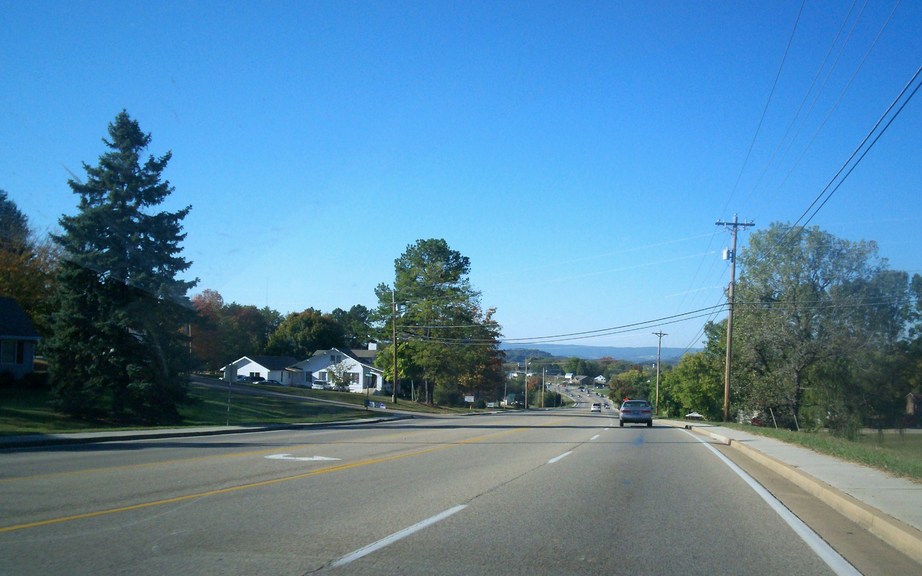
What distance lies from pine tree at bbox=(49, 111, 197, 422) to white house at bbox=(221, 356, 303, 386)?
56605 millimetres

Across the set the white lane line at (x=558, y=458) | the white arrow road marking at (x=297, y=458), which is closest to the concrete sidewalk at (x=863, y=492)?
the white lane line at (x=558, y=458)

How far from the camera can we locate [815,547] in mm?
8375

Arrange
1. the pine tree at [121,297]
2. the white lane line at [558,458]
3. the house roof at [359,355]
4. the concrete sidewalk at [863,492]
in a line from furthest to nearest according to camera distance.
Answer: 1. the house roof at [359,355]
2. the pine tree at [121,297]
3. the white lane line at [558,458]
4. the concrete sidewalk at [863,492]

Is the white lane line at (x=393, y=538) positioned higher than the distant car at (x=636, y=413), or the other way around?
the white lane line at (x=393, y=538)

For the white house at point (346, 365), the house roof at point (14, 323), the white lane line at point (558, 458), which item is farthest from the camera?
the white house at point (346, 365)

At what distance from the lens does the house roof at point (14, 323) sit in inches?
1561

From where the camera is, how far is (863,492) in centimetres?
1159

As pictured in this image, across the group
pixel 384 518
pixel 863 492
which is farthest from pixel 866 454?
pixel 384 518

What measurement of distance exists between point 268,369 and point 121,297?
58432 mm

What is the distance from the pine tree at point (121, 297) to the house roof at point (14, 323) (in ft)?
27.9

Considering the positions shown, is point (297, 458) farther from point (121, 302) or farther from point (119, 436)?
point (121, 302)

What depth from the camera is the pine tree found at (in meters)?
32.3

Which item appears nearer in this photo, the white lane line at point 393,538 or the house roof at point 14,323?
the white lane line at point 393,538

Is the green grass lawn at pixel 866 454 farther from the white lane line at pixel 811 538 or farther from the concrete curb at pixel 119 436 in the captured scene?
the concrete curb at pixel 119 436
